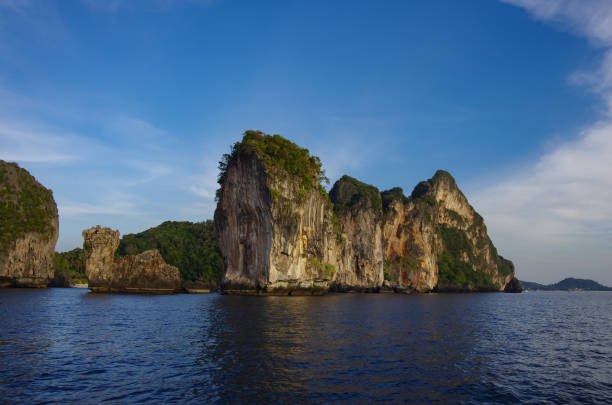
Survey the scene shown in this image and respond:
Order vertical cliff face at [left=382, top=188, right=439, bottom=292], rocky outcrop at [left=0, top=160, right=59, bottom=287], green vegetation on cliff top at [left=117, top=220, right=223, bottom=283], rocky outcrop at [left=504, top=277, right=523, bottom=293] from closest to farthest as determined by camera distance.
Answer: rocky outcrop at [left=0, top=160, right=59, bottom=287] → green vegetation on cliff top at [left=117, top=220, right=223, bottom=283] → vertical cliff face at [left=382, top=188, right=439, bottom=292] → rocky outcrop at [left=504, top=277, right=523, bottom=293]

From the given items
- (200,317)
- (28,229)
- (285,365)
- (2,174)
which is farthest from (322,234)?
(2,174)

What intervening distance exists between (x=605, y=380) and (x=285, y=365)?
1389 cm

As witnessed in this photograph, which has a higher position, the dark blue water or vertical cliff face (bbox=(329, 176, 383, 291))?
vertical cliff face (bbox=(329, 176, 383, 291))

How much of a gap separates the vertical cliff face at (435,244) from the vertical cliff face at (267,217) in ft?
206

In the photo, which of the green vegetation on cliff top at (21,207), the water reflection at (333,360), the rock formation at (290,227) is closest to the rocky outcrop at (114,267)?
the rock formation at (290,227)

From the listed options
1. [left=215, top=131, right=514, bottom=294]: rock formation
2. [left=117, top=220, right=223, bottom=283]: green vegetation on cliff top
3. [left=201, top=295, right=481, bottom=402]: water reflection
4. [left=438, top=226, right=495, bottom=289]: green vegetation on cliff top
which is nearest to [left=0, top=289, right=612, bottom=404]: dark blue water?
[left=201, top=295, right=481, bottom=402]: water reflection

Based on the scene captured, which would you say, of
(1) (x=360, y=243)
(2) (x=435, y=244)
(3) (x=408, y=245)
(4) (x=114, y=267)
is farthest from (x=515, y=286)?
(4) (x=114, y=267)

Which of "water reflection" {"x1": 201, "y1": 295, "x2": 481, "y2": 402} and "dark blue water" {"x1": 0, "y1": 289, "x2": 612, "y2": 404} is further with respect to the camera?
"water reflection" {"x1": 201, "y1": 295, "x2": 481, "y2": 402}

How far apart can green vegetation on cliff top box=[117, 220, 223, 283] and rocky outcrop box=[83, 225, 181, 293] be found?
3896 centimetres

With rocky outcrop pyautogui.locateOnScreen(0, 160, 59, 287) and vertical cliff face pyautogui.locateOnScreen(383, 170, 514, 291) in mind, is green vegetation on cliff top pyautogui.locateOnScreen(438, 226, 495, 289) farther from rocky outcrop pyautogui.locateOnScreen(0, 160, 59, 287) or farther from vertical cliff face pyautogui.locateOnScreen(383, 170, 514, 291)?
rocky outcrop pyautogui.locateOnScreen(0, 160, 59, 287)

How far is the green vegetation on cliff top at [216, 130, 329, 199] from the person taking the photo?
63.2 m

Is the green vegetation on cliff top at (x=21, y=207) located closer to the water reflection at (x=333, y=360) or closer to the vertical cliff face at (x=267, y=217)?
the vertical cliff face at (x=267, y=217)

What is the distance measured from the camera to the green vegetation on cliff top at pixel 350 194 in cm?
11588

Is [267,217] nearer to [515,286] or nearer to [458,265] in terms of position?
[458,265]
